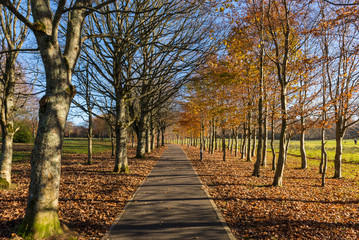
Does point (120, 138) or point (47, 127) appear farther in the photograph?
point (120, 138)

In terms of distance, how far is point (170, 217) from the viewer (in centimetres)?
511

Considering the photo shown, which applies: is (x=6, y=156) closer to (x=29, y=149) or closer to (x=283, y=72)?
(x=283, y=72)

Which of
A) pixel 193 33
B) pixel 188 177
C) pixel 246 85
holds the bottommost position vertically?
pixel 188 177

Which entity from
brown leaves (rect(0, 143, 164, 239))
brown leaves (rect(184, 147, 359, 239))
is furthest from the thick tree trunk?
brown leaves (rect(184, 147, 359, 239))

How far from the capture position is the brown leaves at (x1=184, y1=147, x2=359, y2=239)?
4.55m

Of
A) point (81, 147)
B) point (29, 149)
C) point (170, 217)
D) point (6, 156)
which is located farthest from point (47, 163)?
point (81, 147)

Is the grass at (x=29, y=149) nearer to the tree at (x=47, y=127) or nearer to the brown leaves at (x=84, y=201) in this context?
the brown leaves at (x=84, y=201)

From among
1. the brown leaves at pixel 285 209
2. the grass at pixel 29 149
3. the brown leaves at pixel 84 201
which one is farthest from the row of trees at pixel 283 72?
the grass at pixel 29 149

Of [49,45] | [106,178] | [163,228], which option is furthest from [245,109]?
[49,45]

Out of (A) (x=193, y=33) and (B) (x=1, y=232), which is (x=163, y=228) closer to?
(B) (x=1, y=232)

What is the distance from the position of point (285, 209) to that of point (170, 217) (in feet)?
A: 11.5

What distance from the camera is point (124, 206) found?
5.89 meters

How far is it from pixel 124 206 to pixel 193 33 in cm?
832

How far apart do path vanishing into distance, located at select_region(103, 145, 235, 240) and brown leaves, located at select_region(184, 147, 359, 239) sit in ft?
Answer: 1.44
